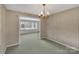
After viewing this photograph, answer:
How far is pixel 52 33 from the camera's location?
5.81 meters

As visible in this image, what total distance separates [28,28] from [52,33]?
6.21m

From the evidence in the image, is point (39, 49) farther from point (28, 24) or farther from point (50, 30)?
point (28, 24)

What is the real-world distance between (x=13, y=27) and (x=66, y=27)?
308 centimetres

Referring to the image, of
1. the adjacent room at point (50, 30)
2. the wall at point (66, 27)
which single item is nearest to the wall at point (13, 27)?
the adjacent room at point (50, 30)

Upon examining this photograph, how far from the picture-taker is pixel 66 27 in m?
4.34

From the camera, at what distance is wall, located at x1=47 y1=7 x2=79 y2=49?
3715 millimetres

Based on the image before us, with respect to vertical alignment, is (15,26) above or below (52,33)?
above

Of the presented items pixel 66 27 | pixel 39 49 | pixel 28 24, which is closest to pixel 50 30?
pixel 66 27

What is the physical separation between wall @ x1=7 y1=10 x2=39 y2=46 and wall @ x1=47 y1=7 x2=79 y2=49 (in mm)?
2555

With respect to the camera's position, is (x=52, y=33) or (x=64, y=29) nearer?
(x=64, y=29)

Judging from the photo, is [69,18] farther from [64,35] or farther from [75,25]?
[64,35]
